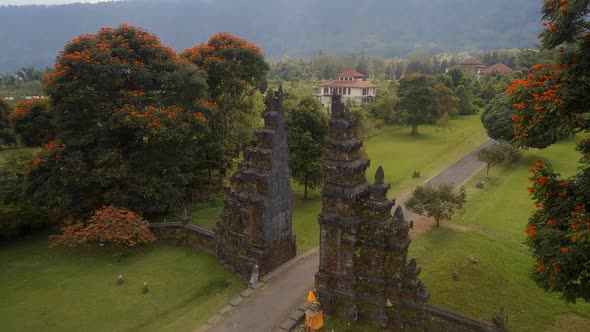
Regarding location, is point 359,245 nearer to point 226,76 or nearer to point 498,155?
point 226,76

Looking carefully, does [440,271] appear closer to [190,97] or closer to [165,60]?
[190,97]

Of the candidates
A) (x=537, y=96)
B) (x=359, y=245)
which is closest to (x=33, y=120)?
(x=359, y=245)

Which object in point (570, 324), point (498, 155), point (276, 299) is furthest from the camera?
point (498, 155)

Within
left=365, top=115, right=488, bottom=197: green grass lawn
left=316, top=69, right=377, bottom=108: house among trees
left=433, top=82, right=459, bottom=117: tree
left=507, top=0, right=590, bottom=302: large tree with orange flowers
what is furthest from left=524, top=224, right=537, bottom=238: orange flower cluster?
left=316, top=69, right=377, bottom=108: house among trees

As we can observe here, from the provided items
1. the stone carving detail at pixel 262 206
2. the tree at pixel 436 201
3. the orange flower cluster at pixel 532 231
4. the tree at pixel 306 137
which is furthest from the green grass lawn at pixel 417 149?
the orange flower cluster at pixel 532 231

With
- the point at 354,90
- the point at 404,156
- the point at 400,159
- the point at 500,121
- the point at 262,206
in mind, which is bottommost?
the point at 400,159

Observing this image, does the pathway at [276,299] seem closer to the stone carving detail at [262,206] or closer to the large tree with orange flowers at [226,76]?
the stone carving detail at [262,206]
